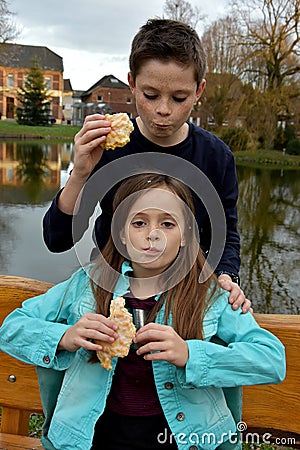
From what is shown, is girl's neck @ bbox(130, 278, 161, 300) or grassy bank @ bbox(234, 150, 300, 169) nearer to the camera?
girl's neck @ bbox(130, 278, 161, 300)

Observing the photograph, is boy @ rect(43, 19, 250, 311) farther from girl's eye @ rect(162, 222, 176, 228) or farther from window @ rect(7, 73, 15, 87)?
window @ rect(7, 73, 15, 87)

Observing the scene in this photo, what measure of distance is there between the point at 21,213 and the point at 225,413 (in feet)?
25.4

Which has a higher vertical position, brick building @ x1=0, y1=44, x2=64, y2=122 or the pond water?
brick building @ x1=0, y1=44, x2=64, y2=122

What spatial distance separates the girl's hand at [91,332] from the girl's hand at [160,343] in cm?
7

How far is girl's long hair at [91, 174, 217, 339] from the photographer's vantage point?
1.53m

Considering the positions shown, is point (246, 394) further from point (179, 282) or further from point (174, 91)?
point (174, 91)

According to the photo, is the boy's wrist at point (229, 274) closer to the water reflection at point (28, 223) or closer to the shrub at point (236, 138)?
the water reflection at point (28, 223)

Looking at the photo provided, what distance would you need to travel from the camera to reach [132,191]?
5.18 ft

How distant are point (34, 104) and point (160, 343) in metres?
40.6

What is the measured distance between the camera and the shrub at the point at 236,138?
24625 millimetres

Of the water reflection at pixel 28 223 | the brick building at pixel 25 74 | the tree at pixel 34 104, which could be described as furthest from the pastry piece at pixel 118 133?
the brick building at pixel 25 74

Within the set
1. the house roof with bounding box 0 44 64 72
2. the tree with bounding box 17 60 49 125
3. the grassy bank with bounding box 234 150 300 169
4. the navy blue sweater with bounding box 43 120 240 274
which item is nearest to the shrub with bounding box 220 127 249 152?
the grassy bank with bounding box 234 150 300 169

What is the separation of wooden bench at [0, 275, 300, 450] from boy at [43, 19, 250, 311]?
9.0 inches

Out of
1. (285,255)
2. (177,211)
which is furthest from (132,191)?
(285,255)
